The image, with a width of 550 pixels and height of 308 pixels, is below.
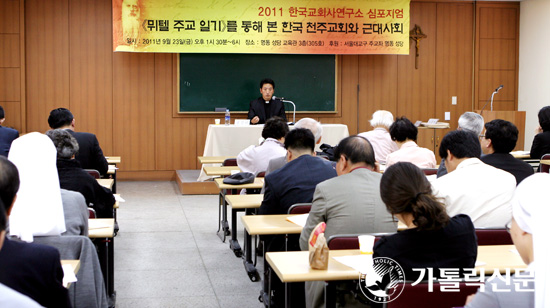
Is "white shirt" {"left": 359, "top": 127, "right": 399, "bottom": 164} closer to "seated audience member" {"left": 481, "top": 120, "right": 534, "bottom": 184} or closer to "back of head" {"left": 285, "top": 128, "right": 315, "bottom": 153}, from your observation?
"seated audience member" {"left": 481, "top": 120, "right": 534, "bottom": 184}

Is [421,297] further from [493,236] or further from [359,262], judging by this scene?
[493,236]

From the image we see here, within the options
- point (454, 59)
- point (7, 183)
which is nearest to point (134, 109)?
point (454, 59)

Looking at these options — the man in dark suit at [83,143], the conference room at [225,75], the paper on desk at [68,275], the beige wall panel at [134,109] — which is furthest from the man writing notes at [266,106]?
the paper on desk at [68,275]

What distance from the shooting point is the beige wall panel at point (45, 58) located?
9.84 metres

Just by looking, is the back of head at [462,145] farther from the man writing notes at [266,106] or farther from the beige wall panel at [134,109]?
the beige wall panel at [134,109]

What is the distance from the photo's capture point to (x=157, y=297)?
A: 4582 mm

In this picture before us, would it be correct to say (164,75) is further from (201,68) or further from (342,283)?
(342,283)

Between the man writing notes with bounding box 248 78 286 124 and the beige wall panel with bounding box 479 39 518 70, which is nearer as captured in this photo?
the man writing notes with bounding box 248 78 286 124

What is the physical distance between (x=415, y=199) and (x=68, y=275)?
141 centimetres

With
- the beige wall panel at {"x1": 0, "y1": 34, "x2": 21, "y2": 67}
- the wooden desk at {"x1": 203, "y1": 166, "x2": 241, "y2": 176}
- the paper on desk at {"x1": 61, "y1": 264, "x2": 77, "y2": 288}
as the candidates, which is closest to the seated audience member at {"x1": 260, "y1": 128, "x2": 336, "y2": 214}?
the paper on desk at {"x1": 61, "y1": 264, "x2": 77, "y2": 288}

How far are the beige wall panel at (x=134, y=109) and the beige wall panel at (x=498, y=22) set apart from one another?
224 inches

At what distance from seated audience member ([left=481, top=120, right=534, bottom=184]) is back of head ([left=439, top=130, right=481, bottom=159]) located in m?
0.61

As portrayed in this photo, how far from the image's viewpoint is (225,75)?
10.3 m

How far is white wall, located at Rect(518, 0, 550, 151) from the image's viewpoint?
10.8 meters
